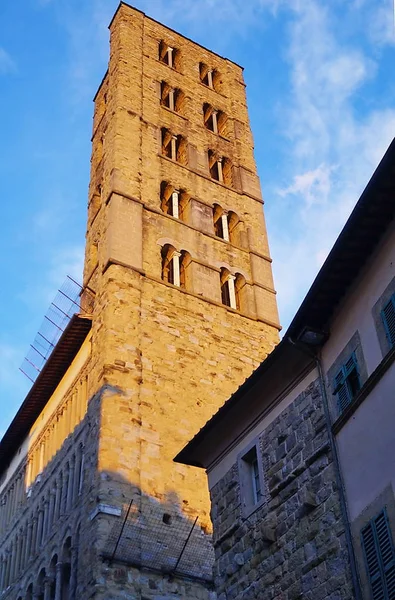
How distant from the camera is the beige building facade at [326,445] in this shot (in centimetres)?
913

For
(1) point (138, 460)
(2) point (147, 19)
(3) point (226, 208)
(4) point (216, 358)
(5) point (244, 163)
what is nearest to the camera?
(1) point (138, 460)

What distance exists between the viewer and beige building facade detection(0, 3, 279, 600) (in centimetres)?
1894

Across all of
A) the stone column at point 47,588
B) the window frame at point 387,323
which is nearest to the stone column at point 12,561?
the stone column at point 47,588

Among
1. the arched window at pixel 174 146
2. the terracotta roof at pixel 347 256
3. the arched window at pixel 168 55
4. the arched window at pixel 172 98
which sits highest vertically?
the arched window at pixel 168 55

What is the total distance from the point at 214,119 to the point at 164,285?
1141 cm

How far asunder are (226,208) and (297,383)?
18.7 m

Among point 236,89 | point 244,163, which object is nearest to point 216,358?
point 244,163

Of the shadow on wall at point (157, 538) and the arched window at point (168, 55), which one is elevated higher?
the arched window at point (168, 55)

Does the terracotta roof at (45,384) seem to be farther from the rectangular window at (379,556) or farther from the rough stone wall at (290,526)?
the rectangular window at (379,556)

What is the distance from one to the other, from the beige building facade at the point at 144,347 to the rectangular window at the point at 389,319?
33.6ft

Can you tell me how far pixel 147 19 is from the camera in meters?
35.3

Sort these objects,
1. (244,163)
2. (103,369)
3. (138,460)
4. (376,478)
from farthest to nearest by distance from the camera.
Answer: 1. (244,163)
2. (103,369)
3. (138,460)
4. (376,478)

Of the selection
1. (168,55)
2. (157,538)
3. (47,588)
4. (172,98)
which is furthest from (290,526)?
(168,55)

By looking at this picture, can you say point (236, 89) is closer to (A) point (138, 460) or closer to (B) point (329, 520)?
(A) point (138, 460)
